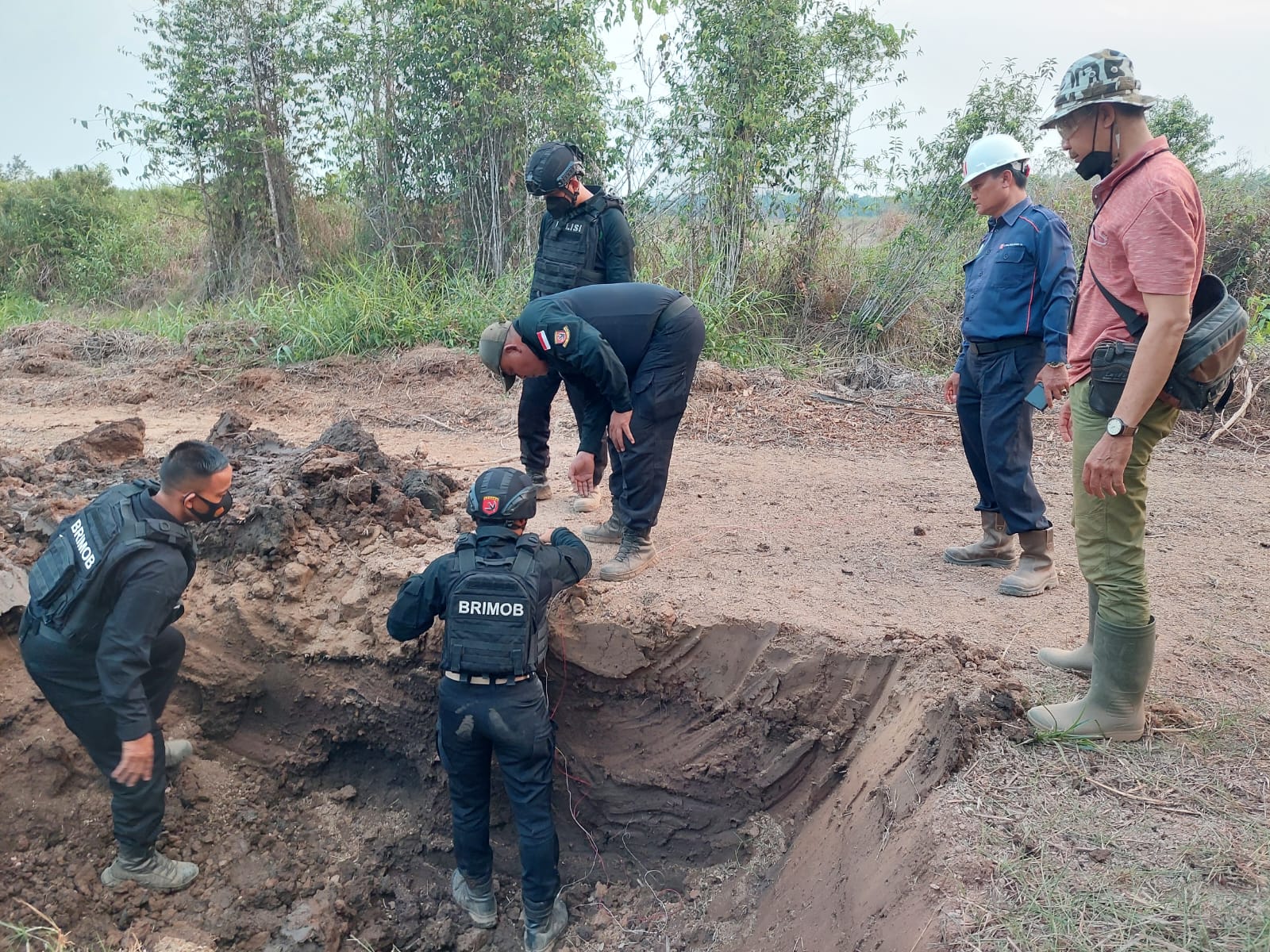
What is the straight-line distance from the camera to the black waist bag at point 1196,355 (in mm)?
2375

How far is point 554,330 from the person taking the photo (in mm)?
3596

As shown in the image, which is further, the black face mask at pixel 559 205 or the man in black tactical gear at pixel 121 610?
the black face mask at pixel 559 205

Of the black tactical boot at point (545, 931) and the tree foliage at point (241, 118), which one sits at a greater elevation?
the tree foliage at point (241, 118)

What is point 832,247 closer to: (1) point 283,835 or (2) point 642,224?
(2) point 642,224

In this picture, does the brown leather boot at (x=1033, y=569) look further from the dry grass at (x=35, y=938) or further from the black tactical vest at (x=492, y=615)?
the dry grass at (x=35, y=938)

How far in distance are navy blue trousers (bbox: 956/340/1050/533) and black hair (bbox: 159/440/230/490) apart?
10.2 feet

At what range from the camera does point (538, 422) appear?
4699 millimetres

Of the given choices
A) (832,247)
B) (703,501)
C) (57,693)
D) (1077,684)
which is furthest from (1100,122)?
(832,247)

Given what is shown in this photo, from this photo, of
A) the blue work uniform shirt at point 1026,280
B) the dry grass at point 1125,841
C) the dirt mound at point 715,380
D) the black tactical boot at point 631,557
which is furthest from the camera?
the dirt mound at point 715,380

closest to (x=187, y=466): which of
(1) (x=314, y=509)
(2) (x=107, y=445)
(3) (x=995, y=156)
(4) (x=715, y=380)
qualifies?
(1) (x=314, y=509)

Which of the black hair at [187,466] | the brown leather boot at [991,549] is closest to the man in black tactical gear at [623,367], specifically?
the black hair at [187,466]

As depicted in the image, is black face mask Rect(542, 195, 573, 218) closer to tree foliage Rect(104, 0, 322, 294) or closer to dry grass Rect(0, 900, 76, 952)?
dry grass Rect(0, 900, 76, 952)

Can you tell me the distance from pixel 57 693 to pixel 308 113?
9250 mm

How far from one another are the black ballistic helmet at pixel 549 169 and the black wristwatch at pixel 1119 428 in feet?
9.41
